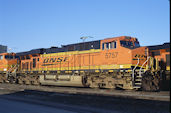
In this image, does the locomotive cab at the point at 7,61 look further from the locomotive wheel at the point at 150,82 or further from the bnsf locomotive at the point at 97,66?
the locomotive wheel at the point at 150,82

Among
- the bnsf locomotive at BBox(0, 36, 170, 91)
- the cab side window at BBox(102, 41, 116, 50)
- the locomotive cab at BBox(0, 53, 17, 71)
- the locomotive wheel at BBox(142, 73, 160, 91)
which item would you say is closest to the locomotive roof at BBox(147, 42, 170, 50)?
the bnsf locomotive at BBox(0, 36, 170, 91)

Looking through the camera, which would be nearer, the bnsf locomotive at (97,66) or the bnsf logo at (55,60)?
the bnsf locomotive at (97,66)

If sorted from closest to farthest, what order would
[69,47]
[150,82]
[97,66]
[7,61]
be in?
[150,82] < [97,66] < [69,47] < [7,61]

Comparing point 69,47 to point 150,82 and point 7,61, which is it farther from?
point 7,61

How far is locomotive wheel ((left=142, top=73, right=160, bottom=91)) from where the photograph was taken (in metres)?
12.4

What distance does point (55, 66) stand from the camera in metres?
17.8

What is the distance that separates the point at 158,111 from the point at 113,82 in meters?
6.59

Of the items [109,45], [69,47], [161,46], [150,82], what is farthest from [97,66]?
[161,46]

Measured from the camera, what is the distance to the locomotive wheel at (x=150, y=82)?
12.4 m

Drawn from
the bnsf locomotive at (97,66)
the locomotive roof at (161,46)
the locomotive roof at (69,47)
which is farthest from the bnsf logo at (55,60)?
the locomotive roof at (161,46)

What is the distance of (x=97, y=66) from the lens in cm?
1470

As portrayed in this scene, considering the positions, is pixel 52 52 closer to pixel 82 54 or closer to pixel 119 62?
pixel 82 54

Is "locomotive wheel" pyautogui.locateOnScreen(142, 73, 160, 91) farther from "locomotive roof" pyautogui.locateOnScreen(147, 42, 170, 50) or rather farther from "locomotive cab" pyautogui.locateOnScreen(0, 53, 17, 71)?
"locomotive cab" pyautogui.locateOnScreen(0, 53, 17, 71)

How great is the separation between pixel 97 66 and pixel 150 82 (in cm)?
394
